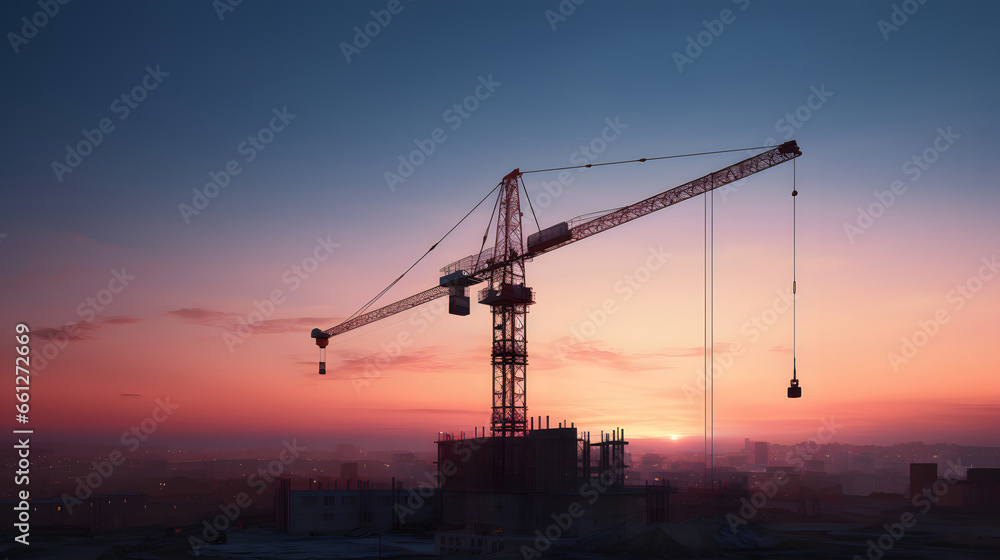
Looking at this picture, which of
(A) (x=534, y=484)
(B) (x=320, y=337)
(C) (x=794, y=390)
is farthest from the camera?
(B) (x=320, y=337)

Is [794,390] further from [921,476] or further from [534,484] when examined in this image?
[921,476]

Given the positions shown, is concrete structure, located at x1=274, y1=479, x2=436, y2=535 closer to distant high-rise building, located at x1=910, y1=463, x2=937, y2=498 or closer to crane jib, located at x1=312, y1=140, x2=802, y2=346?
crane jib, located at x1=312, y1=140, x2=802, y2=346

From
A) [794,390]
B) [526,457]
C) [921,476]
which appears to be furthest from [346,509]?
[921,476]

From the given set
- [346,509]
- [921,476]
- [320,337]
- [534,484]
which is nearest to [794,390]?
[534,484]

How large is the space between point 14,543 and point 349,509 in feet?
99.5

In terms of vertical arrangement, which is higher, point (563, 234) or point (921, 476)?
point (563, 234)

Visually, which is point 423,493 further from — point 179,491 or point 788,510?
point 179,491

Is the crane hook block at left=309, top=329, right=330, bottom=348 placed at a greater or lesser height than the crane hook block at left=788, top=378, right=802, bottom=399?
greater

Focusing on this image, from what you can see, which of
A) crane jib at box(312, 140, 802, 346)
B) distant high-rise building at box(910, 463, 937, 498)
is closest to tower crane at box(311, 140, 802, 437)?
crane jib at box(312, 140, 802, 346)

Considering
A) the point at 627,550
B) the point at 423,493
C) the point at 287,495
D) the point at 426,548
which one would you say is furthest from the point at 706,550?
the point at 287,495

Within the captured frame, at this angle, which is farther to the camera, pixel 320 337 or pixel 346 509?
pixel 320 337

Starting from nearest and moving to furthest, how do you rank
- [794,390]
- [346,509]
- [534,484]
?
[794,390]
[534,484]
[346,509]

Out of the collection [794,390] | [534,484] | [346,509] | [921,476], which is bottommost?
[921,476]

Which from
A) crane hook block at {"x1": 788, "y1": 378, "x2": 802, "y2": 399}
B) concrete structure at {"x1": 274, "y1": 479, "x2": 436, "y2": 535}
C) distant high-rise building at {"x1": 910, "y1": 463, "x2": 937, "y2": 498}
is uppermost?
crane hook block at {"x1": 788, "y1": 378, "x2": 802, "y2": 399}
